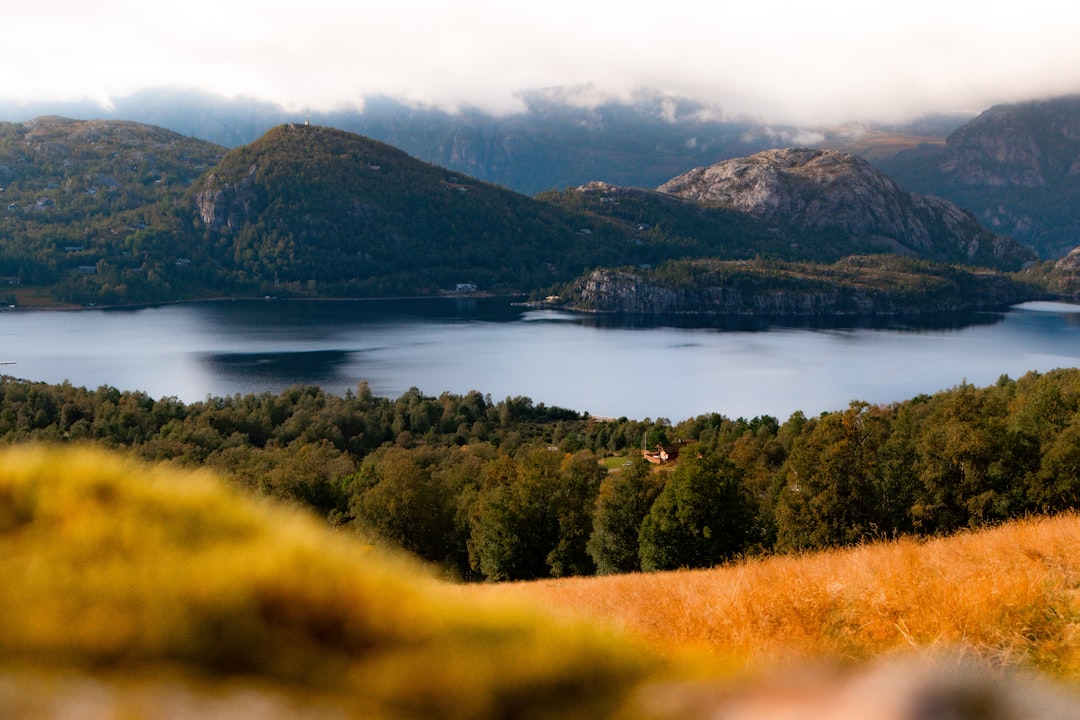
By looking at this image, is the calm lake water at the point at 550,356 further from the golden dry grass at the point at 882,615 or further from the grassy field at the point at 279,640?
the grassy field at the point at 279,640

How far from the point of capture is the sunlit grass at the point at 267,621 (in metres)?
2.15

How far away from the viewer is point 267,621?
2.30m

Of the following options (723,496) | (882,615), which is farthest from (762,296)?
(882,615)

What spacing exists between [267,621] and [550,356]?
367ft

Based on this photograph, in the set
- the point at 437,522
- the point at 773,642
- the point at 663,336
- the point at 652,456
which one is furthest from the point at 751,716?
the point at 663,336

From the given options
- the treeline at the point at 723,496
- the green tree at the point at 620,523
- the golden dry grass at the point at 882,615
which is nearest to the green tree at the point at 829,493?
the treeline at the point at 723,496

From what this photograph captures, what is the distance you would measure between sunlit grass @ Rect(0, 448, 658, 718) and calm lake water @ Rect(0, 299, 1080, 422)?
77.4 m

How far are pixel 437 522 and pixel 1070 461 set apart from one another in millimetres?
21259

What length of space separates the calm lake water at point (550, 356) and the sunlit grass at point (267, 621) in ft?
254

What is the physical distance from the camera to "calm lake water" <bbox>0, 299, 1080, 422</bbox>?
290ft

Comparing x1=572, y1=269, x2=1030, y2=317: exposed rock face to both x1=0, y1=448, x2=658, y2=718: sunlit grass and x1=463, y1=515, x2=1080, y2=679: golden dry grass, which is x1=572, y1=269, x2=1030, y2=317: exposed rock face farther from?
x1=0, y1=448, x2=658, y2=718: sunlit grass

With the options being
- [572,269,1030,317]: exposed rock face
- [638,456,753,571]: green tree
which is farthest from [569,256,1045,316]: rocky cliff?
[638,456,753,571]: green tree

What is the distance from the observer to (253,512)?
2873 mm

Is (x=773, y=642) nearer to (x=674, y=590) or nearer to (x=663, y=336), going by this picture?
(x=674, y=590)
